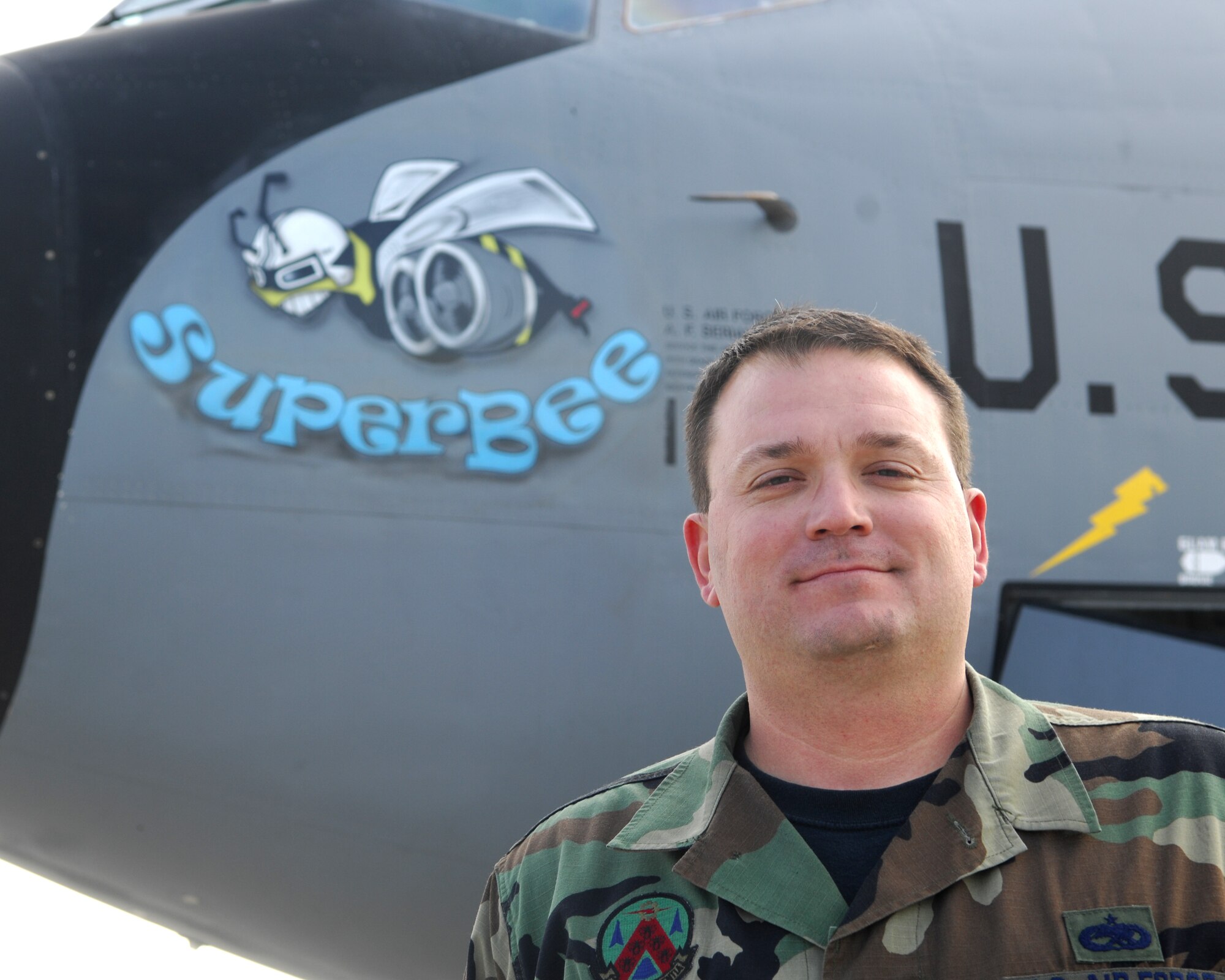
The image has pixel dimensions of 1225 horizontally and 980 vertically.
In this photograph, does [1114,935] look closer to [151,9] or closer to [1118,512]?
[1118,512]

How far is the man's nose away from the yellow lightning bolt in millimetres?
2404

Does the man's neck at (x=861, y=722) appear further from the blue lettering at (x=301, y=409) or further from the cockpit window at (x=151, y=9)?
the cockpit window at (x=151, y=9)

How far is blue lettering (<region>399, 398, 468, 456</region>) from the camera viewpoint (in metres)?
3.60

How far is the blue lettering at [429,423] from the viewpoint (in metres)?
3.60

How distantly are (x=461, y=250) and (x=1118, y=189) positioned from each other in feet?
8.17

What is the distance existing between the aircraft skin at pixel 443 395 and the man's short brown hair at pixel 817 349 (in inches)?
59.7

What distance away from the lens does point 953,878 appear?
5.62ft

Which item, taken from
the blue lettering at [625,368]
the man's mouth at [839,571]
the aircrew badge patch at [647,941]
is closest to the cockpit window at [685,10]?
the blue lettering at [625,368]

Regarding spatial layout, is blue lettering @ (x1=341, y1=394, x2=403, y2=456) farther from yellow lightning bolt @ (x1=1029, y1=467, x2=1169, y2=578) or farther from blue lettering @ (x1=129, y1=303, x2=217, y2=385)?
yellow lightning bolt @ (x1=1029, y1=467, x2=1169, y2=578)

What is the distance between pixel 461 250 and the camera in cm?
375

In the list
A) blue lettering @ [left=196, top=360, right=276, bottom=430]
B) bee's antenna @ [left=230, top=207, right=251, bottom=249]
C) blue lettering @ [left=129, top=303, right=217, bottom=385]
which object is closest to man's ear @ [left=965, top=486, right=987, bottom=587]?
blue lettering @ [left=196, top=360, right=276, bottom=430]

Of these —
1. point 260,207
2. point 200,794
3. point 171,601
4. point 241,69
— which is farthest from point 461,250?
point 200,794

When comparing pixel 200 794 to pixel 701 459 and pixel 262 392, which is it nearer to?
pixel 262 392

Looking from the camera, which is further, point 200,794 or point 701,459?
point 200,794
